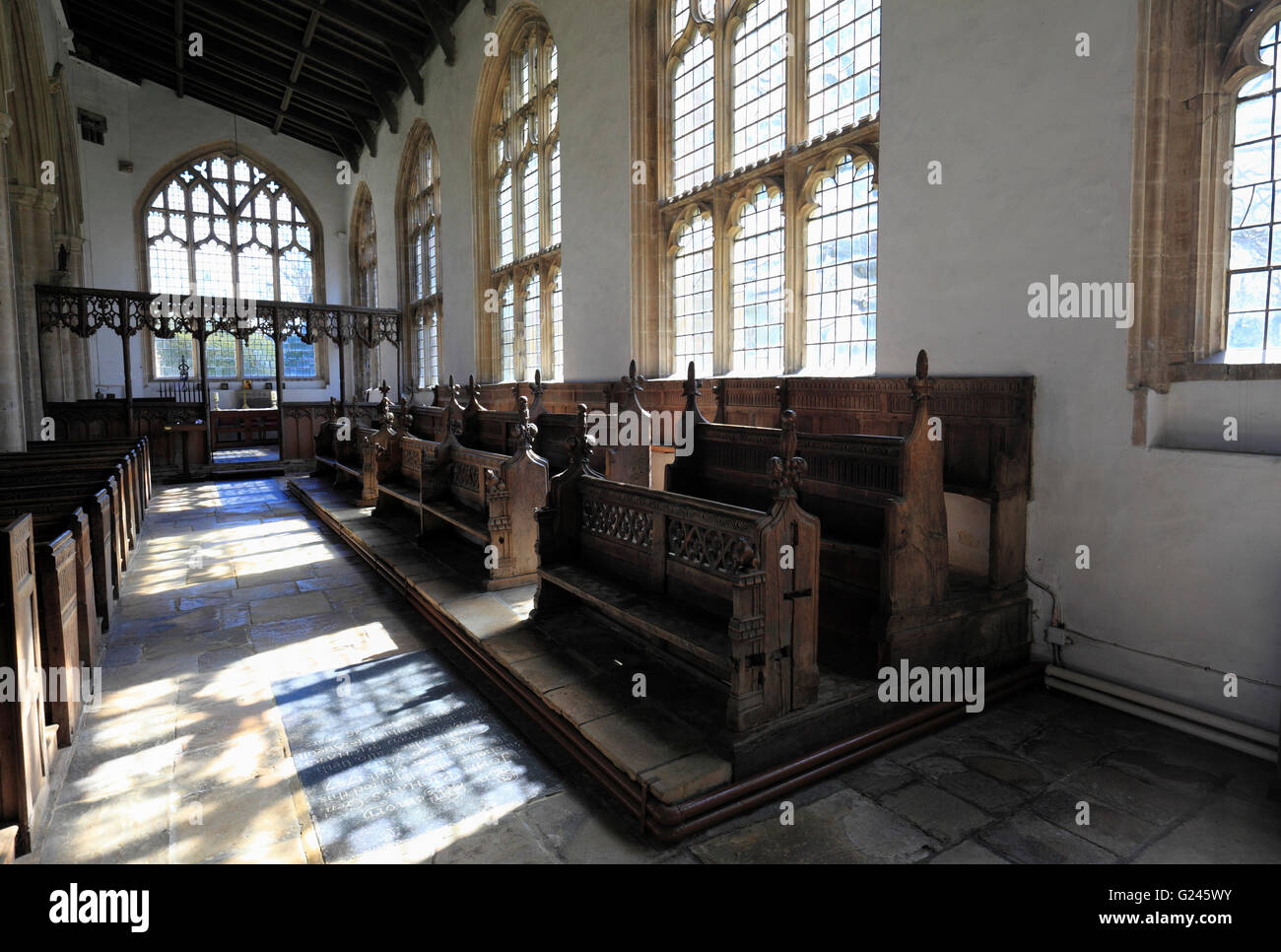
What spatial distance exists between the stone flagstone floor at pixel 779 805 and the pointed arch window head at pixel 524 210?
23.3 ft

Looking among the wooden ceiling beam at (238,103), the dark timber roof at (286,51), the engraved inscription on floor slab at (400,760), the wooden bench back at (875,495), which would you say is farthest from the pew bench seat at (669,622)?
the wooden ceiling beam at (238,103)

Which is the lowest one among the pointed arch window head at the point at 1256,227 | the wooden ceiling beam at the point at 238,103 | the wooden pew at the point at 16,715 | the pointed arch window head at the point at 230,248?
the wooden pew at the point at 16,715

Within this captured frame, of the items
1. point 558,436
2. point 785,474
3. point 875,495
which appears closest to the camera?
point 785,474

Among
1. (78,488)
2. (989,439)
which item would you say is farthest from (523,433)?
(989,439)

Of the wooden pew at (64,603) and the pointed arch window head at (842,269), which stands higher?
the pointed arch window head at (842,269)

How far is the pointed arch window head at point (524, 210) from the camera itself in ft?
33.0

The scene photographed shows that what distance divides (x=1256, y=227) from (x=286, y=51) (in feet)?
55.4

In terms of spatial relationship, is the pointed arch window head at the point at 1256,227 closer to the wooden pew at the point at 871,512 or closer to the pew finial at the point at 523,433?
the wooden pew at the point at 871,512

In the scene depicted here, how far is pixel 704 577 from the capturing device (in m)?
3.25

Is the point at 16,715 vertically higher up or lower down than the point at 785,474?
lower down

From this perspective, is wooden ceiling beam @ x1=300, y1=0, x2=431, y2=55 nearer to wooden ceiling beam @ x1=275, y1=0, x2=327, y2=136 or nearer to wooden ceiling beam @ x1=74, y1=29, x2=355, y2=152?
wooden ceiling beam @ x1=275, y1=0, x2=327, y2=136

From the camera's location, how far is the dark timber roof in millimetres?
12984

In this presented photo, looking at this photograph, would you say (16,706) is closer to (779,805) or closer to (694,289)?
(779,805)

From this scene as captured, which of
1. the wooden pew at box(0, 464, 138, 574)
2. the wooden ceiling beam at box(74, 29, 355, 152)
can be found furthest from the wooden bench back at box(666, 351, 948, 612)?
the wooden ceiling beam at box(74, 29, 355, 152)
